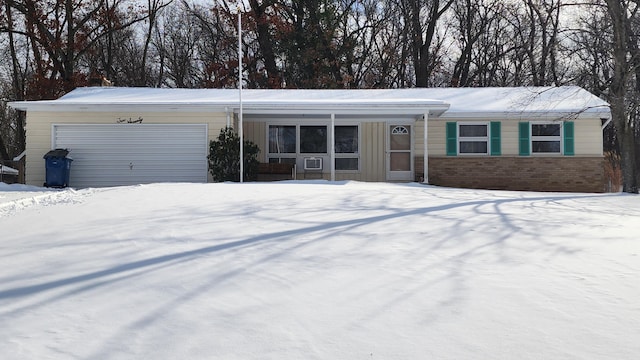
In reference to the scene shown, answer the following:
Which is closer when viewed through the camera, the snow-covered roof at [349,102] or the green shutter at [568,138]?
the snow-covered roof at [349,102]

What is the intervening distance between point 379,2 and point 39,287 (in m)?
30.1

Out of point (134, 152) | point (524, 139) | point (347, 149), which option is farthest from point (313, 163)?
point (524, 139)

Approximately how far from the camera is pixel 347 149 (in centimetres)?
1858

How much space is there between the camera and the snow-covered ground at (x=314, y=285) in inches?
124

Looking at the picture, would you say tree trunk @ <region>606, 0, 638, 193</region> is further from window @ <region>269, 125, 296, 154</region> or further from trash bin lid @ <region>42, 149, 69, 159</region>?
trash bin lid @ <region>42, 149, 69, 159</region>

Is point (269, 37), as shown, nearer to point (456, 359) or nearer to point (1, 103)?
point (1, 103)

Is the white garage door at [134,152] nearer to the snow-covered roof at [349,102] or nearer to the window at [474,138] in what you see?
the snow-covered roof at [349,102]

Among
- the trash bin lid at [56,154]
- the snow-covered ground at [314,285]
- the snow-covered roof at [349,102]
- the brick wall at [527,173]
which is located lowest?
the snow-covered ground at [314,285]

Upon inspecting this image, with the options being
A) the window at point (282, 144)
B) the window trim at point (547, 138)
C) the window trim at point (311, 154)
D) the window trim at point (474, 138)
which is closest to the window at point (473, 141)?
the window trim at point (474, 138)

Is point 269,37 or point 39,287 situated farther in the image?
point 269,37

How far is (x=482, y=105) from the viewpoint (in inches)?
728

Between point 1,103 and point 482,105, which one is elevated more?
point 1,103

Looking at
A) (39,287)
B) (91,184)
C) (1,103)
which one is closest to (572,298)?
(39,287)

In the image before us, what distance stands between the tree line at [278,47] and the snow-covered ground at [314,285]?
22.1 metres
